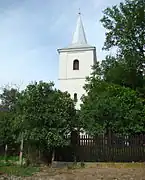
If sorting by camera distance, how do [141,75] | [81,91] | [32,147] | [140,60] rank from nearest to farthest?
[32,147] < [140,60] < [141,75] < [81,91]

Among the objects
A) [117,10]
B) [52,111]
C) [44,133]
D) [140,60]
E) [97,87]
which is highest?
[117,10]

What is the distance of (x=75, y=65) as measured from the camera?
4197 centimetres

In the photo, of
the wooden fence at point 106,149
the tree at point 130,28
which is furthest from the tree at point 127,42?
the wooden fence at point 106,149

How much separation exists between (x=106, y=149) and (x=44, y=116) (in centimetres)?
351

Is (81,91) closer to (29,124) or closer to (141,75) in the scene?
(141,75)

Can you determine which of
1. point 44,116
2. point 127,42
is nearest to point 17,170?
point 44,116

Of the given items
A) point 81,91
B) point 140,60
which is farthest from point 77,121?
point 81,91

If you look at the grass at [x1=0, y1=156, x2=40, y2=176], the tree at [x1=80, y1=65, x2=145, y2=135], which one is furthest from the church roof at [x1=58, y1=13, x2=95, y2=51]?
the grass at [x1=0, y1=156, x2=40, y2=176]

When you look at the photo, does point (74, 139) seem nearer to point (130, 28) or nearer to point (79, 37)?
point (130, 28)

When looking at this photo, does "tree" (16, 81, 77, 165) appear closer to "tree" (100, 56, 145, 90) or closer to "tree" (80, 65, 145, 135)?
"tree" (80, 65, 145, 135)

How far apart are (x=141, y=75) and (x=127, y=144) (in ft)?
40.0

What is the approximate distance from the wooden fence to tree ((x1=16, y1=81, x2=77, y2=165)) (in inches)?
32.4

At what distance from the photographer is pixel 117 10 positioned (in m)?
26.1

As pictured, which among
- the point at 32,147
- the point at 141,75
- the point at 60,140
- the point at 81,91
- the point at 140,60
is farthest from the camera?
the point at 81,91
